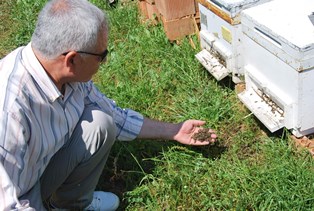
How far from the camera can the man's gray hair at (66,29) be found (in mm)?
2014

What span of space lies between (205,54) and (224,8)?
66cm

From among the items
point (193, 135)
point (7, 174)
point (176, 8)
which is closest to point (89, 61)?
point (7, 174)

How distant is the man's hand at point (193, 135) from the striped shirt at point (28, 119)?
67cm

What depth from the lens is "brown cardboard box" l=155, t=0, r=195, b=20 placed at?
13.2 ft

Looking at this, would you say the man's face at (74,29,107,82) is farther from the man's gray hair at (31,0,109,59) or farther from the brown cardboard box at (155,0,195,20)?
the brown cardboard box at (155,0,195,20)

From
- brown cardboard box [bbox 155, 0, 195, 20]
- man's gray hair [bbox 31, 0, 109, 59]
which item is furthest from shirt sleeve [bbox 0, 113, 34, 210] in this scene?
brown cardboard box [bbox 155, 0, 195, 20]

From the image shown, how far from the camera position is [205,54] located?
3578 millimetres

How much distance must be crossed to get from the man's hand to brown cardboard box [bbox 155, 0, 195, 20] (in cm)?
149

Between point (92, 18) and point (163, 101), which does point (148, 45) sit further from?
point (92, 18)

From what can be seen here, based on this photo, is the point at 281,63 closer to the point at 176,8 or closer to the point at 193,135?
the point at 193,135

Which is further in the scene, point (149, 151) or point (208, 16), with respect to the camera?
point (208, 16)

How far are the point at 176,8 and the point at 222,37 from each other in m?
0.98

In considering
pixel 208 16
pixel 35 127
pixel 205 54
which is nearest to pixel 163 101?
pixel 205 54

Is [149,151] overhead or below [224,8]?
below
